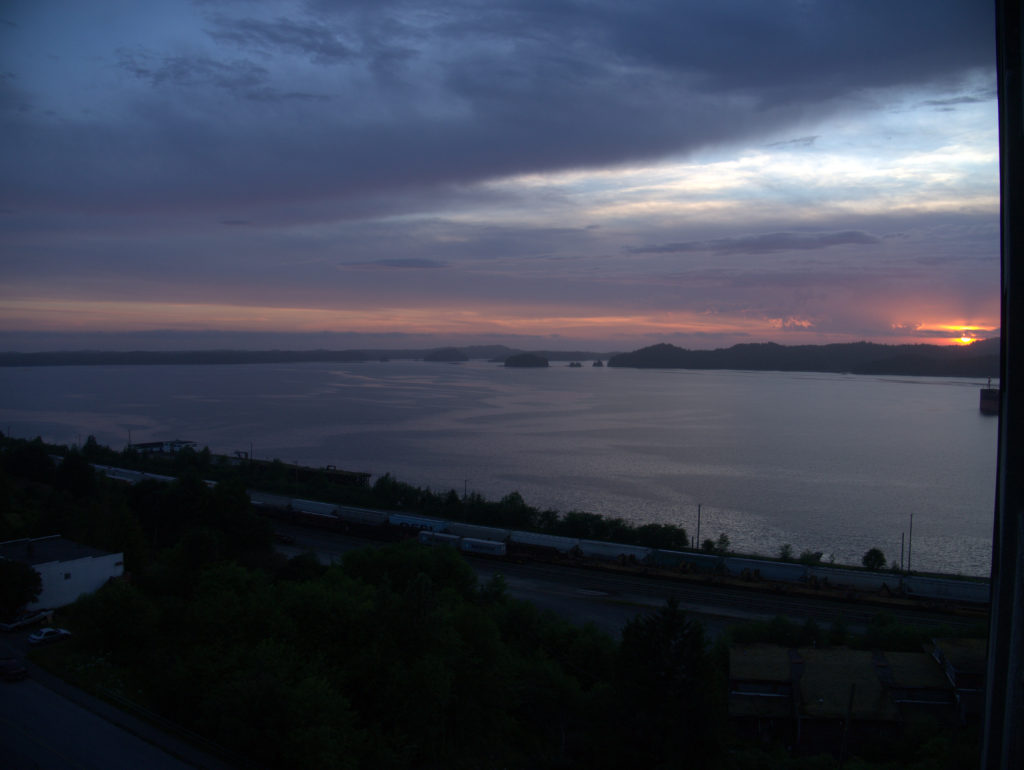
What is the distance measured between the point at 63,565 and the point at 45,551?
18.3 inches

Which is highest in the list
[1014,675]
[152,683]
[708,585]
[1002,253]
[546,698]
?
[1002,253]

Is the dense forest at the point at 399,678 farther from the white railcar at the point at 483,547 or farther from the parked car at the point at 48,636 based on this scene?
the white railcar at the point at 483,547

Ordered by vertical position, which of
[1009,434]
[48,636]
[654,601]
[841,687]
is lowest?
[654,601]

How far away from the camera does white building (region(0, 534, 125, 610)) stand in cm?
577

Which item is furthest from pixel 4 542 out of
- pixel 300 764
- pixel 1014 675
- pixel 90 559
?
pixel 1014 675

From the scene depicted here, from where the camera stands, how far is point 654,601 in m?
Answer: 8.16

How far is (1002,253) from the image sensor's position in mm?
1798

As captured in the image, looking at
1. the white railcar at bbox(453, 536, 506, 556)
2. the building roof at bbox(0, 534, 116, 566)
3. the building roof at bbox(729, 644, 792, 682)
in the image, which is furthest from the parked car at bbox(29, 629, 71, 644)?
the white railcar at bbox(453, 536, 506, 556)

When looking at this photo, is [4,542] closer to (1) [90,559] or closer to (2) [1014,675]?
(1) [90,559]

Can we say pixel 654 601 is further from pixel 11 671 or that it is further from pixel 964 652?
pixel 11 671

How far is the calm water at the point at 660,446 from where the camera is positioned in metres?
13.6

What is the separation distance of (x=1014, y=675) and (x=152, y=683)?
3978 mm

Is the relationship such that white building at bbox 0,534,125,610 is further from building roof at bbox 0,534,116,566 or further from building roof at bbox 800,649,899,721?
building roof at bbox 800,649,899,721

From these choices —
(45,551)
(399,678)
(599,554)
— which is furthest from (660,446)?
(399,678)
